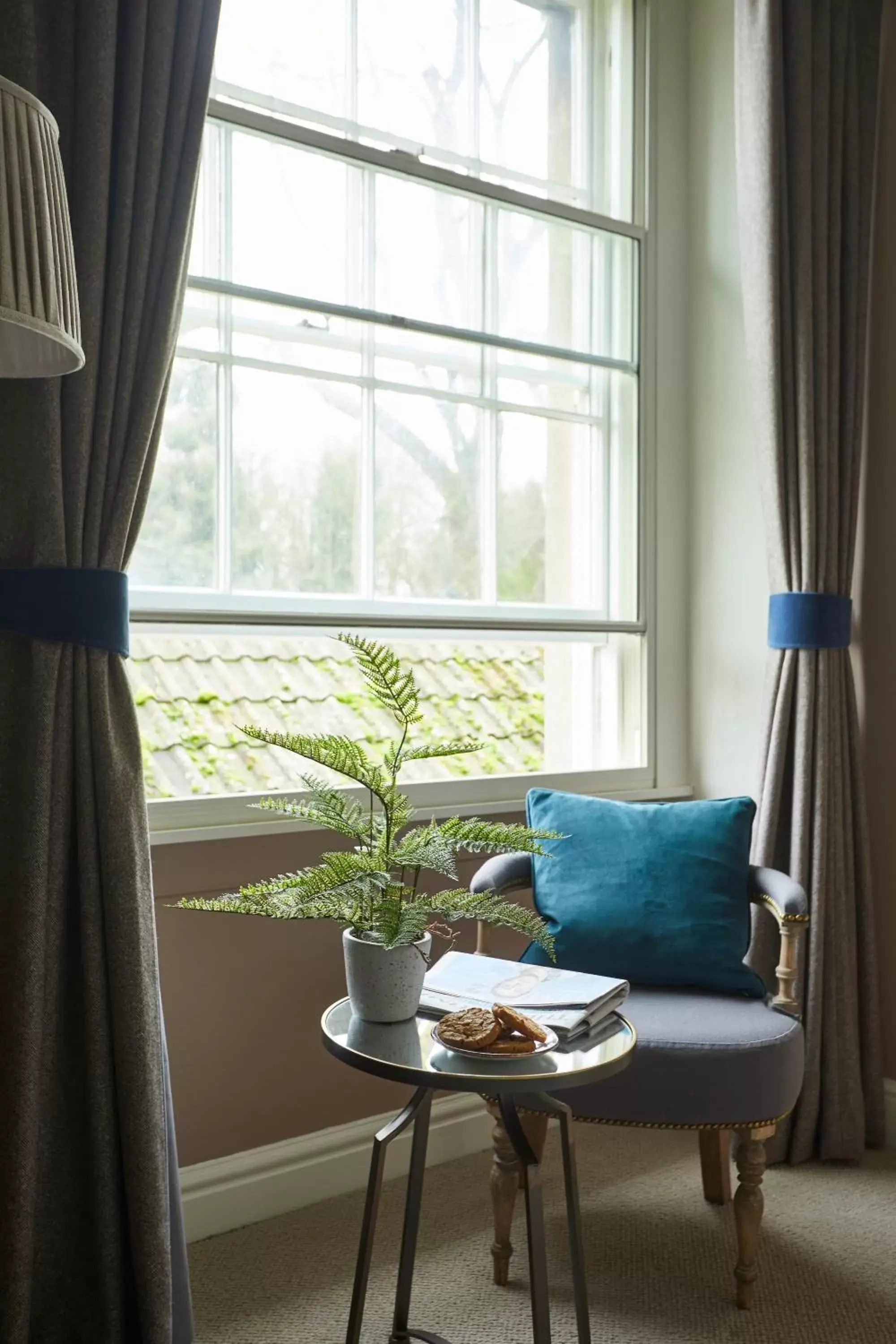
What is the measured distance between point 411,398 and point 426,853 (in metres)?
1.38

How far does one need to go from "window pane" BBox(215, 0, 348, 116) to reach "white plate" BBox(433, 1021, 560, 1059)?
6.51 ft

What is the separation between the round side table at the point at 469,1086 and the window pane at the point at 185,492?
1.01 m

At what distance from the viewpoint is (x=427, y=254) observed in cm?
280

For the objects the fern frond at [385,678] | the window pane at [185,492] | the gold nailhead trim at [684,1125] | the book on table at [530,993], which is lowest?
the gold nailhead trim at [684,1125]

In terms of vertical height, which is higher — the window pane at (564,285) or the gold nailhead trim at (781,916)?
the window pane at (564,285)

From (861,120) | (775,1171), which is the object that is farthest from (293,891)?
(861,120)

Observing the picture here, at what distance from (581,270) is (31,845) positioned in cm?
215

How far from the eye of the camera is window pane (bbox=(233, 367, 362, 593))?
2533 mm

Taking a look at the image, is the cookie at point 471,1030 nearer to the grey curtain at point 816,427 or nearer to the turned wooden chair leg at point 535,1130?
the turned wooden chair leg at point 535,1130

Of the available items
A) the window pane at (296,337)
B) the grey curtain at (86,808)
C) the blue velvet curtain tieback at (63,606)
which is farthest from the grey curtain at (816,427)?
the blue velvet curtain tieback at (63,606)

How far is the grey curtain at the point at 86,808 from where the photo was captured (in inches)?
69.8

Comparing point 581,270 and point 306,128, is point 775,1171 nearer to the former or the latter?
point 581,270

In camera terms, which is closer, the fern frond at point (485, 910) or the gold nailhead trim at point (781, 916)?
the fern frond at point (485, 910)

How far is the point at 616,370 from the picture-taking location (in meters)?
3.16
